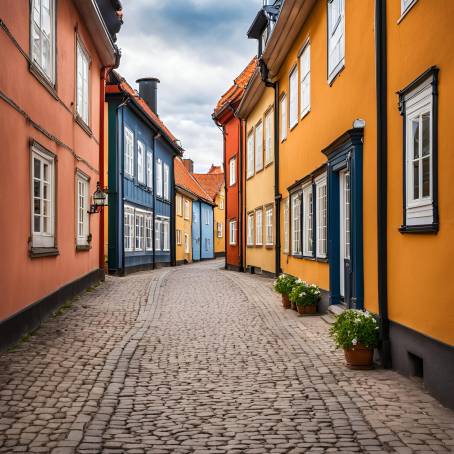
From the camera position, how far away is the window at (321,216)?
12.2 metres

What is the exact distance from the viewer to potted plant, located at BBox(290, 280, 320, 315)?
38.3 ft

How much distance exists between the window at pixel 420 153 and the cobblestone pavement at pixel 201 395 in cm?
167

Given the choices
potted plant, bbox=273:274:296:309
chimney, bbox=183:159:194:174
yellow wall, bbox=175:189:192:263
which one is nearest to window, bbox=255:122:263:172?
potted plant, bbox=273:274:296:309

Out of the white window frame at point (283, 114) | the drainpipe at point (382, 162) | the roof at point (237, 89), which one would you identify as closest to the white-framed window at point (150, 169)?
the roof at point (237, 89)

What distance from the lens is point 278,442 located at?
4.91 meters

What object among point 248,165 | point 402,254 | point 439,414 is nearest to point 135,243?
point 248,165

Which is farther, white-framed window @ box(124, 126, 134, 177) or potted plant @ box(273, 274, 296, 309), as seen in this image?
white-framed window @ box(124, 126, 134, 177)

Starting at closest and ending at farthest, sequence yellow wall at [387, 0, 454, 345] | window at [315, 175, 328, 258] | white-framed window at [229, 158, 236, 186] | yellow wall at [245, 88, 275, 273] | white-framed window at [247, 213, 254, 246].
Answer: yellow wall at [387, 0, 454, 345] < window at [315, 175, 328, 258] < yellow wall at [245, 88, 275, 273] < white-framed window at [247, 213, 254, 246] < white-framed window at [229, 158, 236, 186]

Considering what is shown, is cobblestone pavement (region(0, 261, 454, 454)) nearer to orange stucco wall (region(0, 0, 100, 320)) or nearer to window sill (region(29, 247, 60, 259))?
orange stucco wall (region(0, 0, 100, 320))

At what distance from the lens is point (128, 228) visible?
23578 millimetres

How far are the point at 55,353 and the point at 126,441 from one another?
3.48 m

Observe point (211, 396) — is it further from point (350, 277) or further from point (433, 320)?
point (350, 277)

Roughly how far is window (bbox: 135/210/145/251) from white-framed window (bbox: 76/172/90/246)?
359 inches

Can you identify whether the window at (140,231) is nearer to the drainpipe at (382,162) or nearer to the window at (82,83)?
the window at (82,83)
